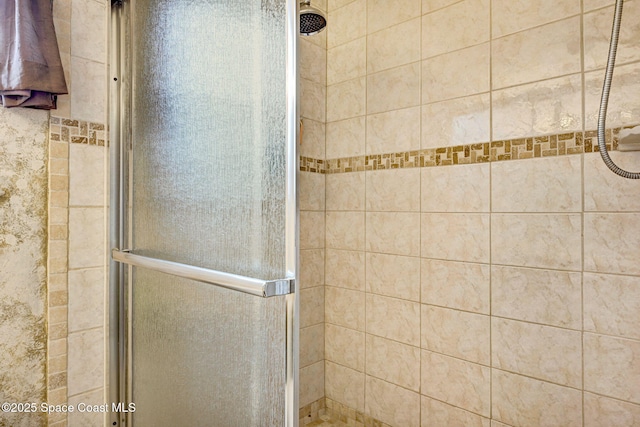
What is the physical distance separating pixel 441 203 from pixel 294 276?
1.06 m

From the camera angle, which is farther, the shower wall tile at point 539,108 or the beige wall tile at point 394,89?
the beige wall tile at point 394,89

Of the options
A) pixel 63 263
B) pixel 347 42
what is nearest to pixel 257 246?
pixel 63 263

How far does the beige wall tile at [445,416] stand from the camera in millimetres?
1415

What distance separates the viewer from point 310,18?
4.28 ft

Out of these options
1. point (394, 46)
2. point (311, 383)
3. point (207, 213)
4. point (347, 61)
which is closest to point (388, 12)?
point (394, 46)

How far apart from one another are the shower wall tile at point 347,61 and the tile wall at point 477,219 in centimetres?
1

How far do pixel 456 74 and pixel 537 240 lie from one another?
2.37ft

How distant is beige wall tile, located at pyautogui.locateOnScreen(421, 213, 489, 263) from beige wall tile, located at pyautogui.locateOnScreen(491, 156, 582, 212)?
0.10 m

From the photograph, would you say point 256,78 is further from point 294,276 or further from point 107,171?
point 107,171

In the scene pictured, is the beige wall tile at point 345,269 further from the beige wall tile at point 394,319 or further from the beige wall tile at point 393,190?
the beige wall tile at point 393,190

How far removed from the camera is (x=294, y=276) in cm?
62

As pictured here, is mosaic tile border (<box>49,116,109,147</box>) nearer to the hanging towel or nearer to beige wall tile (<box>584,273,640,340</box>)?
the hanging towel

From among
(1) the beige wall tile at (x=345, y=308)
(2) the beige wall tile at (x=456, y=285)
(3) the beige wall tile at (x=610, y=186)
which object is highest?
(3) the beige wall tile at (x=610, y=186)

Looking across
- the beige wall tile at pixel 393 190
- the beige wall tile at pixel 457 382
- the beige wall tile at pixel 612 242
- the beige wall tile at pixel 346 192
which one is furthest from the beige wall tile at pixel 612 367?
the beige wall tile at pixel 346 192
